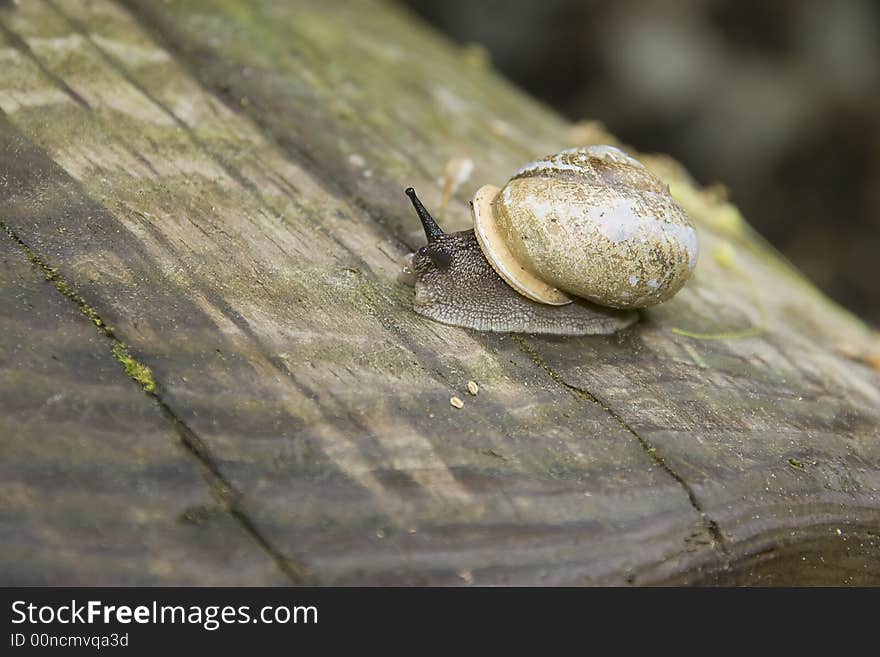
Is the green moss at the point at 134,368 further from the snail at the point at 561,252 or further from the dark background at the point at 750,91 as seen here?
the dark background at the point at 750,91

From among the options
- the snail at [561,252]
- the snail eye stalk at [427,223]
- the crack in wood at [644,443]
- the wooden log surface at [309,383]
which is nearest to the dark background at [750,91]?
the wooden log surface at [309,383]

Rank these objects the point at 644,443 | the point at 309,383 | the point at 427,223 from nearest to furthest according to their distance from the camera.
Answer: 1. the point at 309,383
2. the point at 644,443
3. the point at 427,223

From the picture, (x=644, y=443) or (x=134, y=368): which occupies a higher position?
→ (x=644, y=443)

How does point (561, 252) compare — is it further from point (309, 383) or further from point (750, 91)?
point (750, 91)

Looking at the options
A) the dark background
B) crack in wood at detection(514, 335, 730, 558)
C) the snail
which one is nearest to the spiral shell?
the snail

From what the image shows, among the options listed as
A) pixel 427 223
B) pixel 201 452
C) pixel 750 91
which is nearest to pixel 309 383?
pixel 201 452

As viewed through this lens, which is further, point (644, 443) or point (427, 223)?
point (427, 223)


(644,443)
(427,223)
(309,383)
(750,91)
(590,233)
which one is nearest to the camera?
(309,383)

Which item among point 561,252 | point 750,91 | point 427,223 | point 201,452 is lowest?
point 201,452
